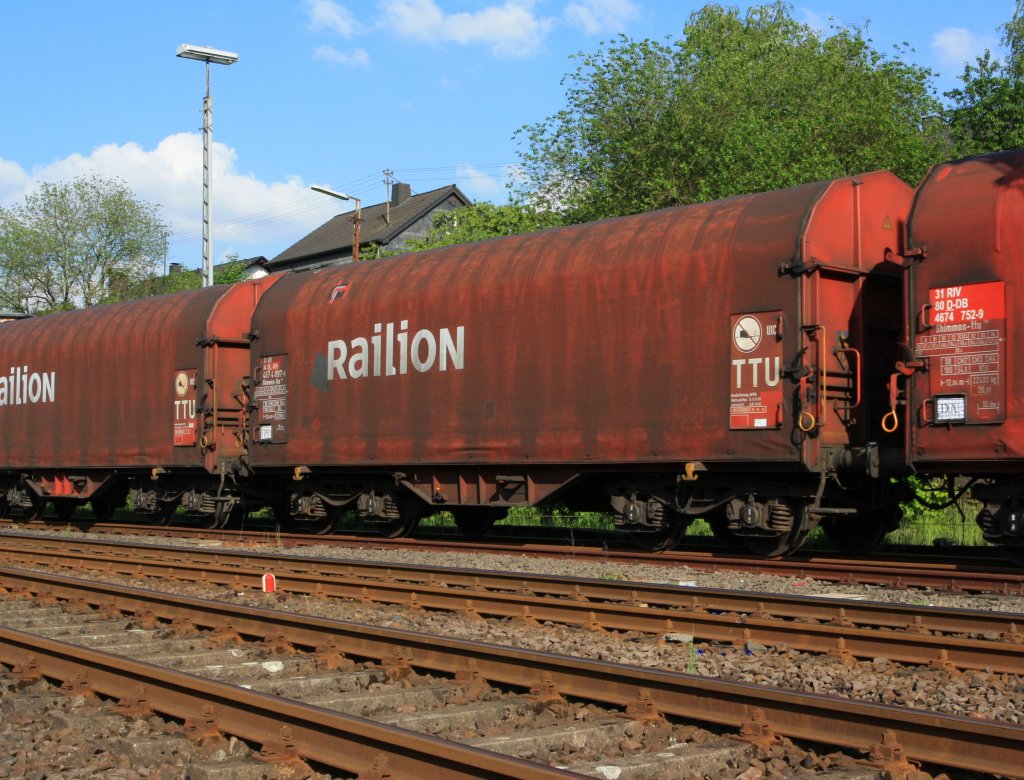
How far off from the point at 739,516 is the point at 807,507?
77 centimetres

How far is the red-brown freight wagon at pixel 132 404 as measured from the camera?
18141 millimetres

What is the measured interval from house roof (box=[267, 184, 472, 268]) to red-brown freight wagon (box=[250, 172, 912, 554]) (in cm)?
4545

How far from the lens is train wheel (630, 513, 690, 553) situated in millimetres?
13148

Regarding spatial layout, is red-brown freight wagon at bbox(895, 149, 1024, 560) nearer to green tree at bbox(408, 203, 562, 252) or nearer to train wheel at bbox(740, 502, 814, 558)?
train wheel at bbox(740, 502, 814, 558)

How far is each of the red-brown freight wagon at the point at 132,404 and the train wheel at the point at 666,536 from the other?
736 centimetres

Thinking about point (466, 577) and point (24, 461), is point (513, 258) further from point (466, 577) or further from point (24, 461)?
point (24, 461)

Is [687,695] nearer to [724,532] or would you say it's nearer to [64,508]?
[724,532]

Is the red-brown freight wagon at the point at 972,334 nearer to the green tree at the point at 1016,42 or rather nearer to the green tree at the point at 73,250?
the green tree at the point at 1016,42

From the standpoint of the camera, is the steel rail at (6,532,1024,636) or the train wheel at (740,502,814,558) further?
the train wheel at (740,502,814,558)

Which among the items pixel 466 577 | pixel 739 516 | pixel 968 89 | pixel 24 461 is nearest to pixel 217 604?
pixel 466 577

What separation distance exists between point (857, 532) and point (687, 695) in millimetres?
8441

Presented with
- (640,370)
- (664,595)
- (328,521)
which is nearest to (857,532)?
(640,370)

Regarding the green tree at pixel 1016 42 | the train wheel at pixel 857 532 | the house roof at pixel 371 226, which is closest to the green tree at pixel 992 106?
the green tree at pixel 1016 42

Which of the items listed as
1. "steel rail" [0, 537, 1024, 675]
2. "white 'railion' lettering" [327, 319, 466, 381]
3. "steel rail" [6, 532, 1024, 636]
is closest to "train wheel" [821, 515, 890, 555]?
"steel rail" [6, 532, 1024, 636]
